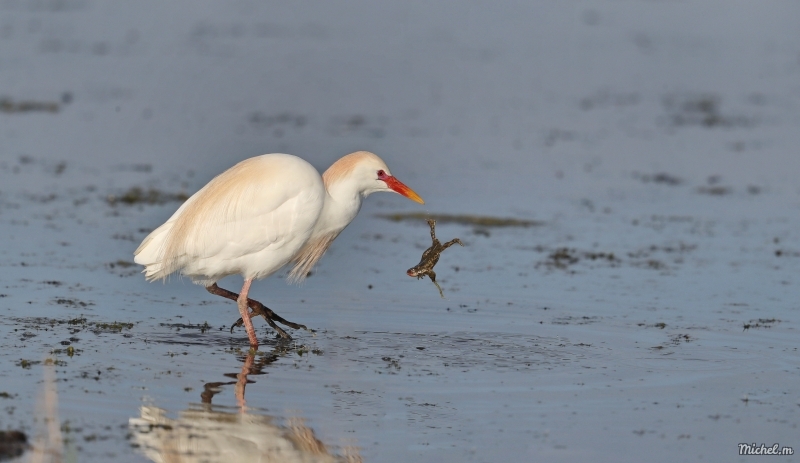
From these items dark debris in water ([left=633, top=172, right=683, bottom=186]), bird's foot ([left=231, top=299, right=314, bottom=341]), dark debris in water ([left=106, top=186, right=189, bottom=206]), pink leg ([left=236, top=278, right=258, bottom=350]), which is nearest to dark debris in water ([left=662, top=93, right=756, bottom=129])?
dark debris in water ([left=633, top=172, right=683, bottom=186])

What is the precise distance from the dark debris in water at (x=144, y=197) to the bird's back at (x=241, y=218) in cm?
475

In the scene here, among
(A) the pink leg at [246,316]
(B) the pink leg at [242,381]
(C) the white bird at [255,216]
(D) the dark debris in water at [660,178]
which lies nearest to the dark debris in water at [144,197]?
(C) the white bird at [255,216]

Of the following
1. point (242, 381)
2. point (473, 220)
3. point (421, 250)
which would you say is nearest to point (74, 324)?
point (242, 381)

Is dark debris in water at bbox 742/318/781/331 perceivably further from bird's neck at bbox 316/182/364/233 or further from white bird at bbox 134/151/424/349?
bird's neck at bbox 316/182/364/233

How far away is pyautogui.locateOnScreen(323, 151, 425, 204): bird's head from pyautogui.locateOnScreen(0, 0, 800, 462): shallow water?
1.19 m

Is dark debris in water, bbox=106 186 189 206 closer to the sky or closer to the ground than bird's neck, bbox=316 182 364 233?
closer to the sky

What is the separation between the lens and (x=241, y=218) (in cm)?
891

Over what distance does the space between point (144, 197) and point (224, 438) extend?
24.8 feet

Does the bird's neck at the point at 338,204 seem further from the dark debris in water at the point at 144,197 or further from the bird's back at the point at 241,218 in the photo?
the dark debris in water at the point at 144,197

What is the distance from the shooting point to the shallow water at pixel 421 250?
23.7ft

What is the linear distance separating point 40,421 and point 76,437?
0.30m

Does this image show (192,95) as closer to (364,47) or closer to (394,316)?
(364,47)

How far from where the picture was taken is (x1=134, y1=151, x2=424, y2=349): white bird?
8.88 metres

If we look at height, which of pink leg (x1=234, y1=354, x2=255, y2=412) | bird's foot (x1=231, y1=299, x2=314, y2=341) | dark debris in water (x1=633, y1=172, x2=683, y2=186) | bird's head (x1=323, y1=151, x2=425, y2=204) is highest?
dark debris in water (x1=633, y1=172, x2=683, y2=186)
